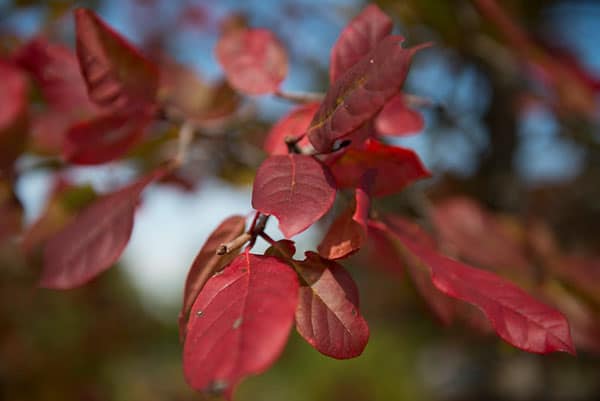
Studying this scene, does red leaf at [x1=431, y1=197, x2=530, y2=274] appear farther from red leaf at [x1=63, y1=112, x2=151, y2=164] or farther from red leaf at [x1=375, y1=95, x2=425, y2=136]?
red leaf at [x1=63, y1=112, x2=151, y2=164]

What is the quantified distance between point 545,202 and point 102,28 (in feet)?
3.68

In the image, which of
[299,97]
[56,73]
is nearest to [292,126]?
[299,97]

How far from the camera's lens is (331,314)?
14.2 inches

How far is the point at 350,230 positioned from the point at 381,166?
0.08 meters

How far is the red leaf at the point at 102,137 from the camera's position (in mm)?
591

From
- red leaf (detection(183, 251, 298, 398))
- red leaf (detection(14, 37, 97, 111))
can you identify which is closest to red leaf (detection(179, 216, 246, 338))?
red leaf (detection(183, 251, 298, 398))

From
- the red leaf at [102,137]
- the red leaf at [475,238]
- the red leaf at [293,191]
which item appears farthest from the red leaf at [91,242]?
the red leaf at [475,238]

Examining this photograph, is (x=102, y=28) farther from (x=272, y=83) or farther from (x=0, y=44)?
(x=0, y=44)

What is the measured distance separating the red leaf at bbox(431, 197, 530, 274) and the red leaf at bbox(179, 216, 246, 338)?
439mm

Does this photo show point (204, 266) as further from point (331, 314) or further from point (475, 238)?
point (475, 238)

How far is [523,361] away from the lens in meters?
1.74

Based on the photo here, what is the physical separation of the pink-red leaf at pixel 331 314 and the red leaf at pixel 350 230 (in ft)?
0.05

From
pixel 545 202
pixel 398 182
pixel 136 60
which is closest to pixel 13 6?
pixel 136 60

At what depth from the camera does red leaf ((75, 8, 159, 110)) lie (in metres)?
0.52
